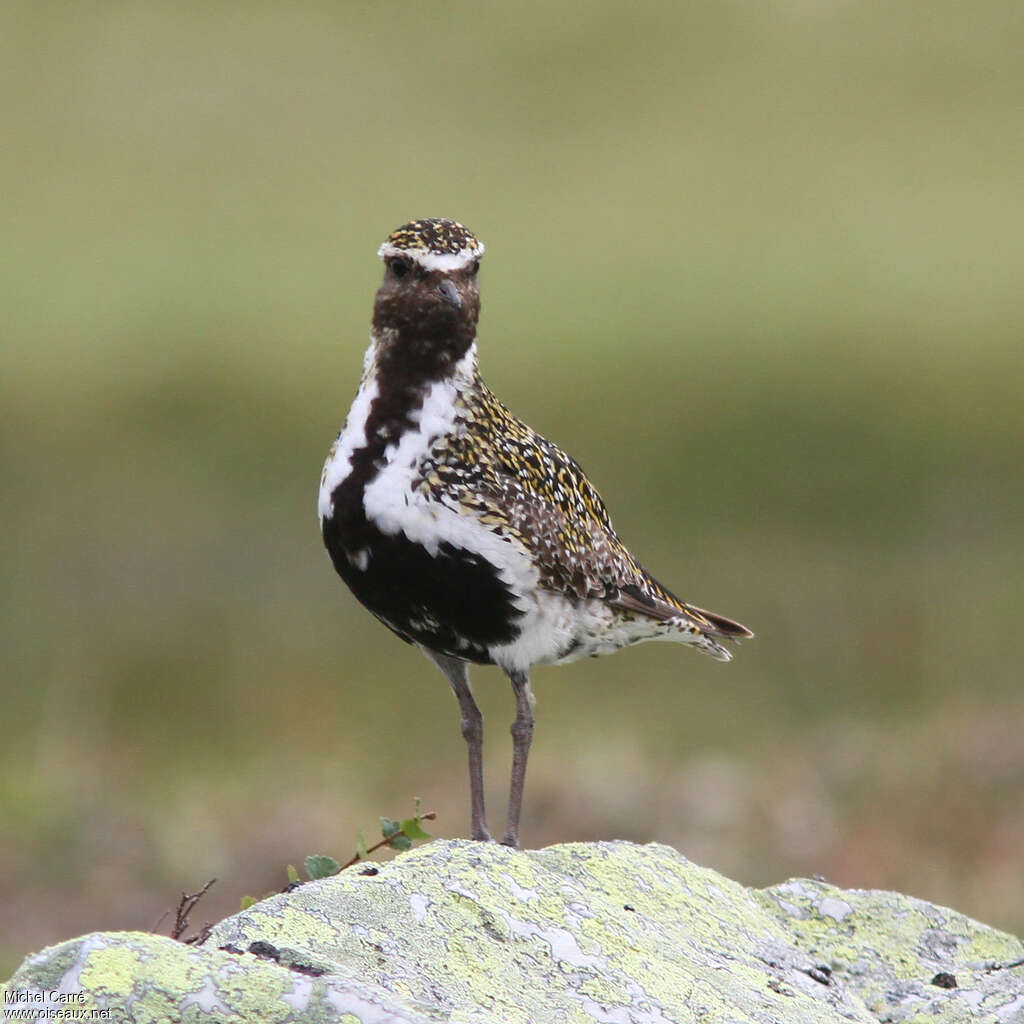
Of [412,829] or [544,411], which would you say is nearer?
[412,829]

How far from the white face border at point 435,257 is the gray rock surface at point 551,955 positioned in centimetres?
180

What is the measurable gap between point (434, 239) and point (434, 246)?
30 millimetres

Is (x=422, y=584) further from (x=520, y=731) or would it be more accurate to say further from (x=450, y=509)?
(x=520, y=731)

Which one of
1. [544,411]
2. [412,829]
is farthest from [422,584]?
[544,411]

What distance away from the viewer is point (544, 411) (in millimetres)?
17438

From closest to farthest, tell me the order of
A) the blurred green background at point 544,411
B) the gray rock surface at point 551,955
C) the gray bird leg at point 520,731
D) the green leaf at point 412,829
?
1. the gray rock surface at point 551,955
2. the green leaf at point 412,829
3. the gray bird leg at point 520,731
4. the blurred green background at point 544,411

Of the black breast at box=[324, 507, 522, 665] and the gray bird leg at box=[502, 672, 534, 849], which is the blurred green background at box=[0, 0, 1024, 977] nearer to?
the gray bird leg at box=[502, 672, 534, 849]

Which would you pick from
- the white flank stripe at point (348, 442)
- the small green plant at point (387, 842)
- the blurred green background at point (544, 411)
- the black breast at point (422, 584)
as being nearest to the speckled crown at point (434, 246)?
the white flank stripe at point (348, 442)

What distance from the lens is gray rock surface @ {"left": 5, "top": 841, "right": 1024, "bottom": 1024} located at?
11.9ft

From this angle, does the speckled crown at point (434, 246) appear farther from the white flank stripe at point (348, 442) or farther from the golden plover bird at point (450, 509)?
the white flank stripe at point (348, 442)

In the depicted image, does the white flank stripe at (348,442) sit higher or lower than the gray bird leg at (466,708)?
higher

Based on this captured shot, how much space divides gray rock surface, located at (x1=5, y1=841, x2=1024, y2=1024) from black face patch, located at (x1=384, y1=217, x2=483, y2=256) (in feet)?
6.03

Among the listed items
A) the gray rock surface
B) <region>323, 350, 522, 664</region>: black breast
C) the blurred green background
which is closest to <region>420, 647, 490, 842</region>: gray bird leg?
<region>323, 350, 522, 664</region>: black breast

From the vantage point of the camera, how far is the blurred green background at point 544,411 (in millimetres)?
11641
